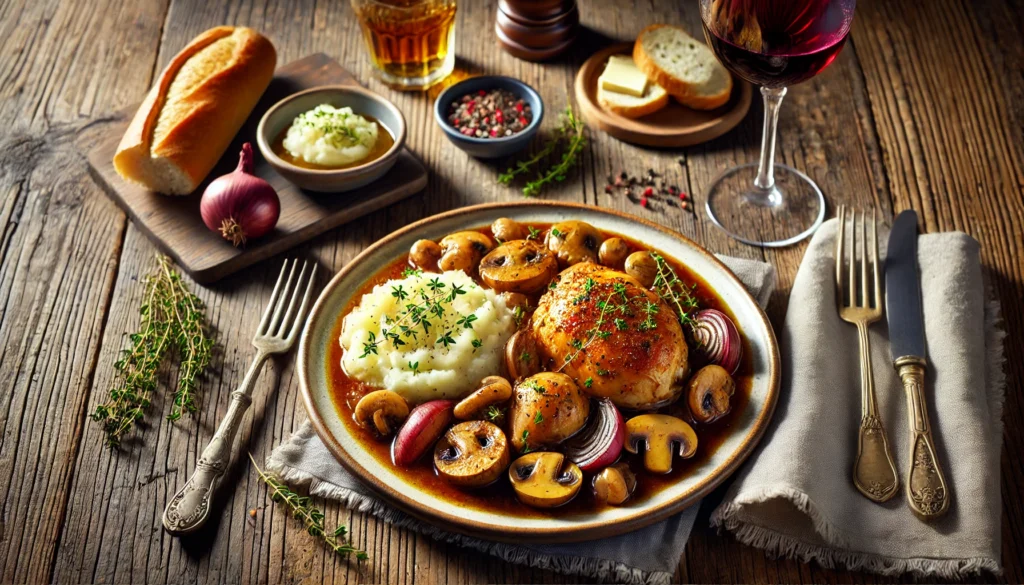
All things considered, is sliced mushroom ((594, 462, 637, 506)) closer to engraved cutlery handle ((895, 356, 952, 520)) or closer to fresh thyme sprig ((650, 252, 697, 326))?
fresh thyme sprig ((650, 252, 697, 326))

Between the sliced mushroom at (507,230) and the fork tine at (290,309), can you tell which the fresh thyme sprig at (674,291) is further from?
the fork tine at (290,309)

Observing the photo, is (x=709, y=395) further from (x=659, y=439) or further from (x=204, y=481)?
(x=204, y=481)

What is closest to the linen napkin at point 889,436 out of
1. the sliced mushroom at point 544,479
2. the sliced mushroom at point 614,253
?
the sliced mushroom at point 544,479

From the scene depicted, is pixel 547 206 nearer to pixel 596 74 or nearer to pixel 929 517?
pixel 596 74

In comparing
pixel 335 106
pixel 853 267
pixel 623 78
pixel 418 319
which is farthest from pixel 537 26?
pixel 418 319

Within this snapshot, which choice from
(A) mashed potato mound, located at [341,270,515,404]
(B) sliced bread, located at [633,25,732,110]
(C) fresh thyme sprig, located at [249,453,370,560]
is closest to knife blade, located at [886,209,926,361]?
(B) sliced bread, located at [633,25,732,110]

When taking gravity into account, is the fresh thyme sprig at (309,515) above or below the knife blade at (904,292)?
below
